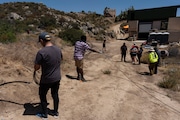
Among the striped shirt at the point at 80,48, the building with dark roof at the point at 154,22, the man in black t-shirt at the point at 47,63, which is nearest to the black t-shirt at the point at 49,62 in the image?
the man in black t-shirt at the point at 47,63

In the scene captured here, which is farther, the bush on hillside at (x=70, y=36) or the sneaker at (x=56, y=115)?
the bush on hillside at (x=70, y=36)

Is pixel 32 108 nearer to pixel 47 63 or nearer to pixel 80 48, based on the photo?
pixel 47 63

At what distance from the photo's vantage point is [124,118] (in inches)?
221

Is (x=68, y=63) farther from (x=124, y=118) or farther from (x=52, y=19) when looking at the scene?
(x=52, y=19)

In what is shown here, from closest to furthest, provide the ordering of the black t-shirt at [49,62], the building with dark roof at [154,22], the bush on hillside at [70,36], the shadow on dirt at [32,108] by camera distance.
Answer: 1. the black t-shirt at [49,62]
2. the shadow on dirt at [32,108]
3. the bush on hillside at [70,36]
4. the building with dark roof at [154,22]

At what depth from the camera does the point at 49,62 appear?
15.0 ft

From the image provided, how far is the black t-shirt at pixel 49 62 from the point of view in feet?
14.7

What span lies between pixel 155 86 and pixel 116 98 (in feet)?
9.32

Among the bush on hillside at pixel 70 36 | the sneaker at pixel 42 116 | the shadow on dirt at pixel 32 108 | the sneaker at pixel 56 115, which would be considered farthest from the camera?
the bush on hillside at pixel 70 36

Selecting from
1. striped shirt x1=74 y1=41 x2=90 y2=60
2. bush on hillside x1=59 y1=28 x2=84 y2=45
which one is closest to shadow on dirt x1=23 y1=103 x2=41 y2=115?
striped shirt x1=74 y1=41 x2=90 y2=60

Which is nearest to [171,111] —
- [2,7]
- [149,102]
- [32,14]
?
[149,102]

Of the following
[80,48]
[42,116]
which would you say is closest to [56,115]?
[42,116]

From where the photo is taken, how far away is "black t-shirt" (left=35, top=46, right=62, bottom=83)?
14.7 feet

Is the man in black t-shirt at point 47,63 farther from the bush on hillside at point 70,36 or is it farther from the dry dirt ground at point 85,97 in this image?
the bush on hillside at point 70,36
